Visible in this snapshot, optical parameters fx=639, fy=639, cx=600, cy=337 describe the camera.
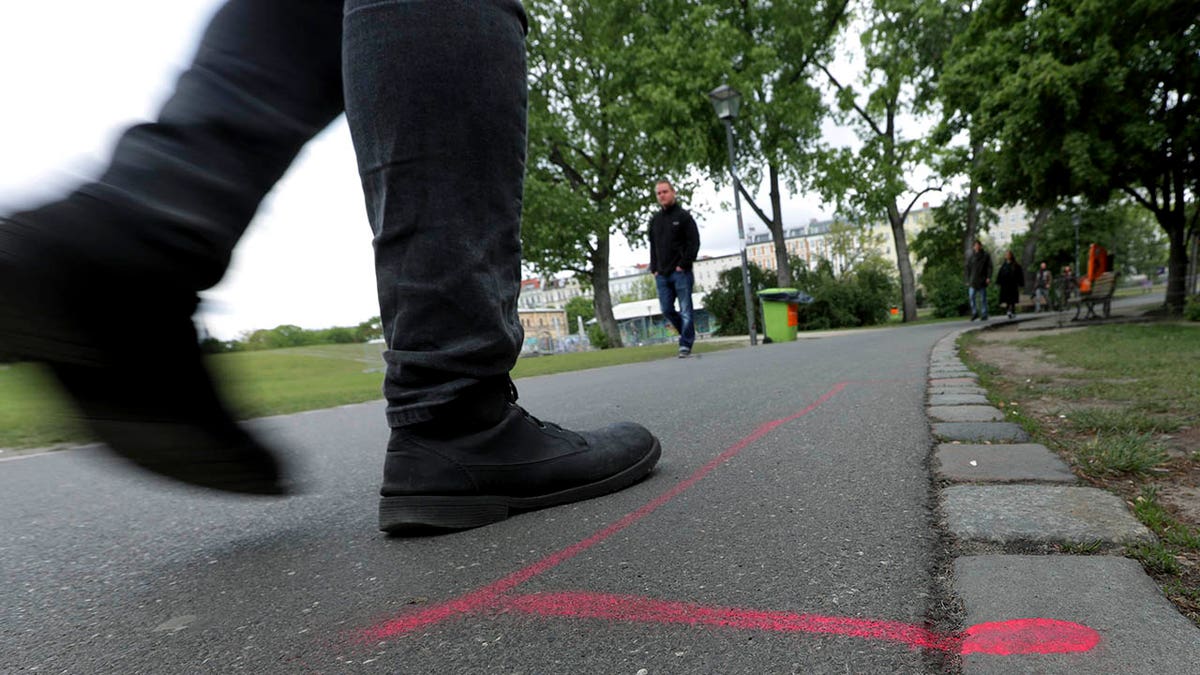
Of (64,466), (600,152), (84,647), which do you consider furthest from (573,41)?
(84,647)

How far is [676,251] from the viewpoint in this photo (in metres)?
8.64

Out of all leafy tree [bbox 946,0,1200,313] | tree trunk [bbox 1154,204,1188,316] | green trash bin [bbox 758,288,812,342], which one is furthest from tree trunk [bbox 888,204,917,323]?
leafy tree [bbox 946,0,1200,313]

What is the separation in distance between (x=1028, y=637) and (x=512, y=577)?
721mm

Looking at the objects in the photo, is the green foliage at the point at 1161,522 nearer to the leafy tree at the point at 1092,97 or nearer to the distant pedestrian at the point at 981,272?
the leafy tree at the point at 1092,97

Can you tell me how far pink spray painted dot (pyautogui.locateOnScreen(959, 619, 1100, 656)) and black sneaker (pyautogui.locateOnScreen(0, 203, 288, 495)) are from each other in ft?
3.78

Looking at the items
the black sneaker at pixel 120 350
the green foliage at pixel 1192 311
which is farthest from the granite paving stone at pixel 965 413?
the green foliage at pixel 1192 311

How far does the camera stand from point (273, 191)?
126 centimetres

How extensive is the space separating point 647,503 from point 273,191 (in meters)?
Result: 1.02

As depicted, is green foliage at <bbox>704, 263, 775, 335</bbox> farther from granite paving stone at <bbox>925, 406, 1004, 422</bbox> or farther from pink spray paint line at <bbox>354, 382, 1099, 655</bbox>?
pink spray paint line at <bbox>354, 382, 1099, 655</bbox>

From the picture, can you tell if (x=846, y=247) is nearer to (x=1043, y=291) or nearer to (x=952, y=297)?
(x=952, y=297)

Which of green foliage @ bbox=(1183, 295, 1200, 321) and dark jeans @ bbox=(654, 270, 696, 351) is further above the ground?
dark jeans @ bbox=(654, 270, 696, 351)

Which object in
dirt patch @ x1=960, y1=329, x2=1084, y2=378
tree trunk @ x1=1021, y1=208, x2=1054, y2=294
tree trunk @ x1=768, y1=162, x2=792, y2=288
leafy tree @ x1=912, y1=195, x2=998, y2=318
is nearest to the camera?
dirt patch @ x1=960, y1=329, x2=1084, y2=378

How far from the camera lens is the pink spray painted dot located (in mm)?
735

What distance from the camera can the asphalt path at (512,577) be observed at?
0.82 m
